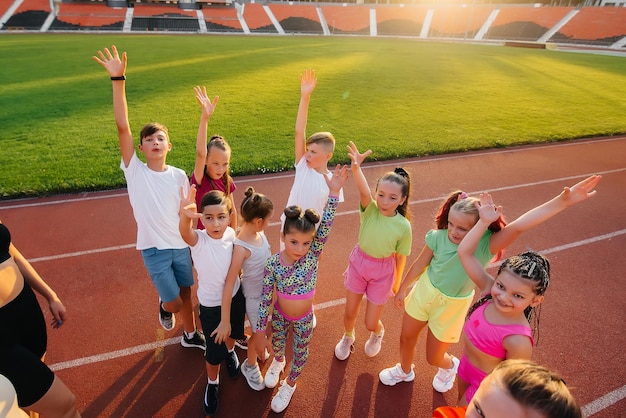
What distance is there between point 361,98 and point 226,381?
13300mm

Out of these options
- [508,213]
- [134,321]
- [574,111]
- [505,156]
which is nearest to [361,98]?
[505,156]

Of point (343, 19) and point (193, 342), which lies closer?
point (193, 342)

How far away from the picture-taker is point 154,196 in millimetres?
3383

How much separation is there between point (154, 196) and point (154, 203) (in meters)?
0.07

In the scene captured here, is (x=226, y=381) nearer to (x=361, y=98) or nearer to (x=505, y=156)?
(x=505, y=156)

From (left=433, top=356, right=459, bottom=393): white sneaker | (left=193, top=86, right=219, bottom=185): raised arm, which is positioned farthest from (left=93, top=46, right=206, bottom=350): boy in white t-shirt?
(left=433, top=356, right=459, bottom=393): white sneaker

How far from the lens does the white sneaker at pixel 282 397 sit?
3.22m

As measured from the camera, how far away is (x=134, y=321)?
4.22 meters

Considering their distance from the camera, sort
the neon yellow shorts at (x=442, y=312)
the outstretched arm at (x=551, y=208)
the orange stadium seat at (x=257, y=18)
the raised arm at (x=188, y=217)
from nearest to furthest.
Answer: the outstretched arm at (x=551, y=208)
the raised arm at (x=188, y=217)
the neon yellow shorts at (x=442, y=312)
the orange stadium seat at (x=257, y=18)

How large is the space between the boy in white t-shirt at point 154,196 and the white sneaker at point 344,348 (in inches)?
68.7

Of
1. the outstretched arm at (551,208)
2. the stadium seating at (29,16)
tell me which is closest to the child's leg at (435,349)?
the outstretched arm at (551,208)

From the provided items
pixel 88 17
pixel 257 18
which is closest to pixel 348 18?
pixel 257 18

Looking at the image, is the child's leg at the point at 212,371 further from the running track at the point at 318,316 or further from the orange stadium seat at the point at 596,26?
the orange stadium seat at the point at 596,26

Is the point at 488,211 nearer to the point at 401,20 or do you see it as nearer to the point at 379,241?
the point at 379,241
